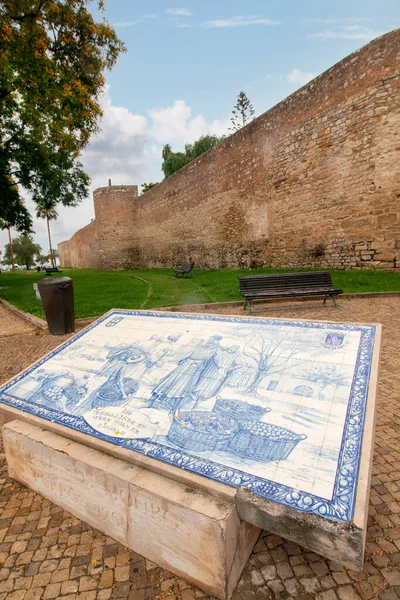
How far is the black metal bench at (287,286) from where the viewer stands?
265 inches

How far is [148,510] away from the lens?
158cm

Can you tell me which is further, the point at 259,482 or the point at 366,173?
the point at 366,173

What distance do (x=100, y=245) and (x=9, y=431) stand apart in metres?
24.6

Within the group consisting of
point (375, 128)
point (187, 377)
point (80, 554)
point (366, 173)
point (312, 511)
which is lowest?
point (80, 554)

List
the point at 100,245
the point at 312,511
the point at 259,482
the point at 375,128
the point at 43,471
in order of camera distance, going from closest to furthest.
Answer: the point at 312,511 → the point at 259,482 → the point at 43,471 → the point at 375,128 → the point at 100,245

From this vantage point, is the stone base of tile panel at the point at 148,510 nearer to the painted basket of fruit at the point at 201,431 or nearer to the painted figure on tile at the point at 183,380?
the painted basket of fruit at the point at 201,431

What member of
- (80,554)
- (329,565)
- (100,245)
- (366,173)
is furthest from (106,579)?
(100,245)

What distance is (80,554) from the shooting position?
1750mm

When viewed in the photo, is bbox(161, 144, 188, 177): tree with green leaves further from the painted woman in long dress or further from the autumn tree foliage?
the painted woman in long dress

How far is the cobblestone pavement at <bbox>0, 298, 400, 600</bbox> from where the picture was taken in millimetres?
1501

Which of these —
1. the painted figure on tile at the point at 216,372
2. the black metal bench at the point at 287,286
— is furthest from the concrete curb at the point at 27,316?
the painted figure on tile at the point at 216,372

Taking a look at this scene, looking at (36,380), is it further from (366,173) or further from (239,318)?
(366,173)

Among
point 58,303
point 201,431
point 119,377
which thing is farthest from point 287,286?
point 201,431

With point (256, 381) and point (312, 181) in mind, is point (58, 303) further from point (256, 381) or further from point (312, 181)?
point (312, 181)
